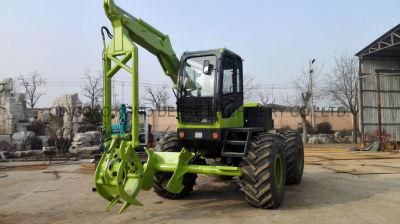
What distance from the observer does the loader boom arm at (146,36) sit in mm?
8180

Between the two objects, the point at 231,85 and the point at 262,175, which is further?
the point at 231,85

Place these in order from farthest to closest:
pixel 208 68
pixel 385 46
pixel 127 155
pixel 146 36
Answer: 1. pixel 385 46
2. pixel 146 36
3. pixel 208 68
4. pixel 127 155

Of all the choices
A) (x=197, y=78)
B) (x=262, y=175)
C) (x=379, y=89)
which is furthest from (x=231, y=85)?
(x=379, y=89)

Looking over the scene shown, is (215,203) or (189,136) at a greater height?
(189,136)

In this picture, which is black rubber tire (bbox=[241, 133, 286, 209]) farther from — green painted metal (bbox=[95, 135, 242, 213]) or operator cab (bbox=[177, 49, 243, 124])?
operator cab (bbox=[177, 49, 243, 124])

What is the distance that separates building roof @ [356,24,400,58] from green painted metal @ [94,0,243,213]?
67.5ft

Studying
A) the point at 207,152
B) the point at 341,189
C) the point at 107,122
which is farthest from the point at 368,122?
the point at 107,122

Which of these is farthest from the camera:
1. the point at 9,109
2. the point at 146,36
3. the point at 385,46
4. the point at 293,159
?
the point at 9,109

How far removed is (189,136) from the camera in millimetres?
8805

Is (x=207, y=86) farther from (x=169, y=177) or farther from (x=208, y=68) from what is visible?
(x=169, y=177)

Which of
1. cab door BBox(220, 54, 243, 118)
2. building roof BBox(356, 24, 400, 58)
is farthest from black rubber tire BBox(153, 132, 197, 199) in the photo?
building roof BBox(356, 24, 400, 58)

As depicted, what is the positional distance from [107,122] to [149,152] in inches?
42.2

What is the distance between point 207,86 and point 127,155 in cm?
231

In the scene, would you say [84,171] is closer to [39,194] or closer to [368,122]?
[39,194]
